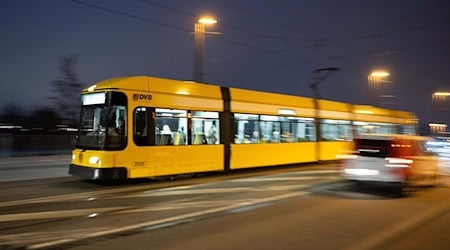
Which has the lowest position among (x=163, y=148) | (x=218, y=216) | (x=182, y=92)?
(x=218, y=216)

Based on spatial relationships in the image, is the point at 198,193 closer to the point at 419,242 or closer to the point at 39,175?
the point at 419,242

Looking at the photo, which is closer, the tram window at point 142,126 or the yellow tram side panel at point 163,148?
the yellow tram side panel at point 163,148

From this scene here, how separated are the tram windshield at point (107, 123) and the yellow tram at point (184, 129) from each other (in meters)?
0.03

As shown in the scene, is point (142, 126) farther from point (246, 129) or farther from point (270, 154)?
point (270, 154)

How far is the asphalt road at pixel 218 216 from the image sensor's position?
7.49m

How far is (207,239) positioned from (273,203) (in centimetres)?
428

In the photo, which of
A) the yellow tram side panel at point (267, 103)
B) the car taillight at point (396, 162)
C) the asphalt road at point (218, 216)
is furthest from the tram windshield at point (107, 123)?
the car taillight at point (396, 162)

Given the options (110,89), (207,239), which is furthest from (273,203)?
(110,89)

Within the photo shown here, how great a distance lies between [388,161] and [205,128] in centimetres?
665

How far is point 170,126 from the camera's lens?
52.8 ft

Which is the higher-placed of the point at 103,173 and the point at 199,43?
the point at 199,43

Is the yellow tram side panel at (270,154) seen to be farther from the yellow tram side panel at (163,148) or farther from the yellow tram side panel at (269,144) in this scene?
the yellow tram side panel at (163,148)

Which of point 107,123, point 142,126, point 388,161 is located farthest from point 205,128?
point 388,161

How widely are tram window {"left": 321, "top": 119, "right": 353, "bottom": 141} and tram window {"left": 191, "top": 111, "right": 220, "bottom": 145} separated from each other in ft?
29.2
